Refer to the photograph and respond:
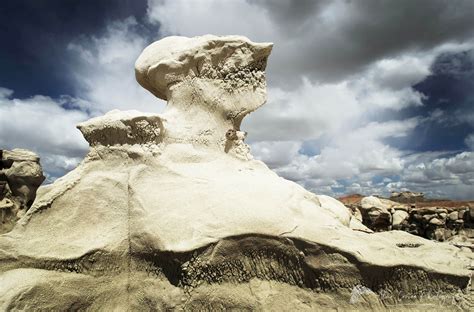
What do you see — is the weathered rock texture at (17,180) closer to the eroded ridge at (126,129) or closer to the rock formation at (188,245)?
the rock formation at (188,245)

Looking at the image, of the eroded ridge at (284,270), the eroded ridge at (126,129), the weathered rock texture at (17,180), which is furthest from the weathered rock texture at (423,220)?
the weathered rock texture at (17,180)

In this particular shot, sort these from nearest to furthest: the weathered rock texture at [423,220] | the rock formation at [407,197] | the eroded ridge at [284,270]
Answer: the eroded ridge at [284,270] < the weathered rock texture at [423,220] < the rock formation at [407,197]

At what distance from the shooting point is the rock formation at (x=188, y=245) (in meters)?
2.74

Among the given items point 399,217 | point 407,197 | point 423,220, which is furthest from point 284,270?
point 407,197

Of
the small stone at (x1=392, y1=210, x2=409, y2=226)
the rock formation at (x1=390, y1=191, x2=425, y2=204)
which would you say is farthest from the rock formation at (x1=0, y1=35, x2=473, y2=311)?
the rock formation at (x1=390, y1=191, x2=425, y2=204)

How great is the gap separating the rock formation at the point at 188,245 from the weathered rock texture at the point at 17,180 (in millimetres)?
5918

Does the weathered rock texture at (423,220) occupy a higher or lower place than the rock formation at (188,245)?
higher

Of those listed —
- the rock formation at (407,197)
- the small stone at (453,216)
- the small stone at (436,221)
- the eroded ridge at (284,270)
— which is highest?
the rock formation at (407,197)

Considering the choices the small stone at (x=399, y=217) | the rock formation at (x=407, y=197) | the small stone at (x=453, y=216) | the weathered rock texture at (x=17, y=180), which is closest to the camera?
the weathered rock texture at (x=17, y=180)

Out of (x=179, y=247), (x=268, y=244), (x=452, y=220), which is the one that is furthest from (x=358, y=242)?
(x=452, y=220)

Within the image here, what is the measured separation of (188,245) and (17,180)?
741cm

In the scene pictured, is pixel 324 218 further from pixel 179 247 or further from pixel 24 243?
pixel 24 243

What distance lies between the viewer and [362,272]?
2697 millimetres

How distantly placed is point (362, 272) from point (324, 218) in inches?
21.4
